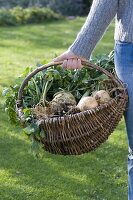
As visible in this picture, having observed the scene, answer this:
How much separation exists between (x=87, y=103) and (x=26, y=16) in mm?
9965

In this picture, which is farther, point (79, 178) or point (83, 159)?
point (83, 159)

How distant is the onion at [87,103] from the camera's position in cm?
239

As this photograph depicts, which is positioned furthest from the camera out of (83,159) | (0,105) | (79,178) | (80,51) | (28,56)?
(28,56)

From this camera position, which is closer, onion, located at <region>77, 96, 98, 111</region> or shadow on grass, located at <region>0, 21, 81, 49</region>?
onion, located at <region>77, 96, 98, 111</region>

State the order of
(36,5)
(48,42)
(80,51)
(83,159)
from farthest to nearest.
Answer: (36,5)
(48,42)
(83,159)
(80,51)

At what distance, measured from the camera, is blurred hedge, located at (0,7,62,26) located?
11559mm

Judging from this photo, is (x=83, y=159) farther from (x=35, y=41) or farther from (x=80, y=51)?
(x=35, y=41)

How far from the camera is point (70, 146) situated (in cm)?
243

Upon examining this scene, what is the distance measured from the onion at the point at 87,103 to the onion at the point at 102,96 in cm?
2

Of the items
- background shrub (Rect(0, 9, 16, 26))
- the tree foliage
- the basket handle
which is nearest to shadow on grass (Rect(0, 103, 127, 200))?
the basket handle

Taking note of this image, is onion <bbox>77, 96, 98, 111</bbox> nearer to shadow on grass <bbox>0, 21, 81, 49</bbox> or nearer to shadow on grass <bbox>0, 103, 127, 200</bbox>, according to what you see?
shadow on grass <bbox>0, 103, 127, 200</bbox>

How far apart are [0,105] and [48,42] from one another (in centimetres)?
411

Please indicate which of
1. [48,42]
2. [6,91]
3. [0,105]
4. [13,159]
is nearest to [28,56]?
[48,42]

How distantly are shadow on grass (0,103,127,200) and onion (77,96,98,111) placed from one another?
1.16 meters
